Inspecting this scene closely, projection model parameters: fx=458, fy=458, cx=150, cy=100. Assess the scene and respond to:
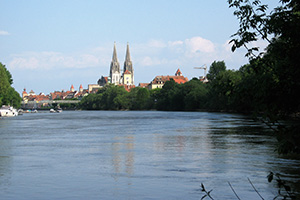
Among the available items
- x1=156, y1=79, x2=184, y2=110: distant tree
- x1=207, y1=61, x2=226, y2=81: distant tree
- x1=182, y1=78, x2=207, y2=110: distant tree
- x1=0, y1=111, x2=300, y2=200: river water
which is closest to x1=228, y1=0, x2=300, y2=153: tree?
x1=0, y1=111, x2=300, y2=200: river water

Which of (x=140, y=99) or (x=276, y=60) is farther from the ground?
(x=140, y=99)

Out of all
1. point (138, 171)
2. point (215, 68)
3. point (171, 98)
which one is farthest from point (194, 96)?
point (138, 171)

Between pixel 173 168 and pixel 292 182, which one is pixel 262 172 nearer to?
pixel 292 182

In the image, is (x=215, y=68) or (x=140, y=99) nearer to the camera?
(x=215, y=68)

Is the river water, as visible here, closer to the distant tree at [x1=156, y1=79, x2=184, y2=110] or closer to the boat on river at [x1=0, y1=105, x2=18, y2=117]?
the boat on river at [x1=0, y1=105, x2=18, y2=117]

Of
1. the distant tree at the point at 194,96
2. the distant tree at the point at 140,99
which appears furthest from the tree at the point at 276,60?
the distant tree at the point at 140,99

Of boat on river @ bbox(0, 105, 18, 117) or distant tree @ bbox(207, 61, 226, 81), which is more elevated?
distant tree @ bbox(207, 61, 226, 81)

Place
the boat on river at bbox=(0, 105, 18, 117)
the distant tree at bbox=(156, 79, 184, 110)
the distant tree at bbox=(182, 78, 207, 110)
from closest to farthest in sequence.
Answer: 1. the boat on river at bbox=(0, 105, 18, 117)
2. the distant tree at bbox=(182, 78, 207, 110)
3. the distant tree at bbox=(156, 79, 184, 110)

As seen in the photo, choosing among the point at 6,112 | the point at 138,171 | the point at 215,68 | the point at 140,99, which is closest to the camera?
the point at 138,171

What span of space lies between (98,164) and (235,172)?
5573mm

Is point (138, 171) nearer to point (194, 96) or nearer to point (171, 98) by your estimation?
point (194, 96)

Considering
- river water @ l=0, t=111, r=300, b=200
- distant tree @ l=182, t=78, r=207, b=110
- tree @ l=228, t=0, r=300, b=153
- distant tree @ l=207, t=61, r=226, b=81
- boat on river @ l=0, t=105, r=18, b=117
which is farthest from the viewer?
distant tree @ l=207, t=61, r=226, b=81

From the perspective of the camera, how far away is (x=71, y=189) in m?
13.2

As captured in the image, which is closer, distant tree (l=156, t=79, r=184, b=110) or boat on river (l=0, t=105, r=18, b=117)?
boat on river (l=0, t=105, r=18, b=117)
